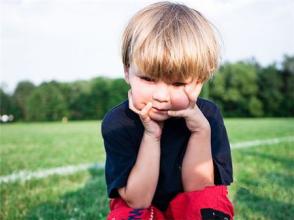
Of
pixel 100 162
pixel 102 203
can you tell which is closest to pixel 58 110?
pixel 100 162

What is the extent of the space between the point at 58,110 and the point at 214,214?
167ft

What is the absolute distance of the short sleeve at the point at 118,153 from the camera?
7.68 ft

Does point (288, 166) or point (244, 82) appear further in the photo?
point (244, 82)

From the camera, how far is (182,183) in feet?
7.97

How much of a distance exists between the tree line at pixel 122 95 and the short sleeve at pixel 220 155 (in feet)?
152

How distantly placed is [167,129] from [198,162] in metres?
0.23

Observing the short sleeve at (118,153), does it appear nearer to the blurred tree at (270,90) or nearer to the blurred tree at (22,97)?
the blurred tree at (22,97)

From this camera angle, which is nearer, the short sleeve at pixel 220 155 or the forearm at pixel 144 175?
the forearm at pixel 144 175

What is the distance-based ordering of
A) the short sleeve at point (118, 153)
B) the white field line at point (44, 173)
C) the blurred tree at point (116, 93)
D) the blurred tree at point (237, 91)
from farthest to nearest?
the blurred tree at point (237, 91)
the blurred tree at point (116, 93)
the white field line at point (44, 173)
the short sleeve at point (118, 153)

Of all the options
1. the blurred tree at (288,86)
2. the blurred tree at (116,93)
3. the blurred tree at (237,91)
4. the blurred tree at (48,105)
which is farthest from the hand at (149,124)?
the blurred tree at (288,86)

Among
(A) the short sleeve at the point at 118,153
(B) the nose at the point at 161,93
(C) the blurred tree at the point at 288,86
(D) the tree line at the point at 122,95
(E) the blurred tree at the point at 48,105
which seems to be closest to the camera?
(B) the nose at the point at 161,93

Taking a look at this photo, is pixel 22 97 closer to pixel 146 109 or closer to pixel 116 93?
pixel 116 93

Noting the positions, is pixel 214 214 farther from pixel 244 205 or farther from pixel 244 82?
pixel 244 82

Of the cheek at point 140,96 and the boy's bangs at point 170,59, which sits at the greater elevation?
the boy's bangs at point 170,59
